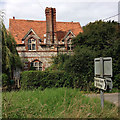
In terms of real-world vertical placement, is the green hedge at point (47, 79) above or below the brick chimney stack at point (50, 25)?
below

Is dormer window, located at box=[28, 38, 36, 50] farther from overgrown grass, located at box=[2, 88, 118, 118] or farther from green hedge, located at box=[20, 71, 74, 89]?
overgrown grass, located at box=[2, 88, 118, 118]

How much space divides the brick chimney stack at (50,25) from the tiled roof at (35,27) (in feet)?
4.56

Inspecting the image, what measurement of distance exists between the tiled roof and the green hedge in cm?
1173

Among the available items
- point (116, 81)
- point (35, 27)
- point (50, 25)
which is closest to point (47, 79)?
point (116, 81)

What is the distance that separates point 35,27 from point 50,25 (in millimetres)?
3744

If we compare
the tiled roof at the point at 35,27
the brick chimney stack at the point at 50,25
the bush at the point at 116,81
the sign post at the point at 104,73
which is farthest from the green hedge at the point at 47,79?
the tiled roof at the point at 35,27

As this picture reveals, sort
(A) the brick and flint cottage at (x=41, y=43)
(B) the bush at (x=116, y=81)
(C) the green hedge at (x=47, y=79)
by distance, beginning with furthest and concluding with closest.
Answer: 1. (A) the brick and flint cottage at (x=41, y=43)
2. (B) the bush at (x=116, y=81)
3. (C) the green hedge at (x=47, y=79)

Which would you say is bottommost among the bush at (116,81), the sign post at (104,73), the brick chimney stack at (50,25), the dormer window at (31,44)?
the bush at (116,81)

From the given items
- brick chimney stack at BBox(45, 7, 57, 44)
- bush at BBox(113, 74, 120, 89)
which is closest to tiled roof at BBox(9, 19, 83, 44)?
brick chimney stack at BBox(45, 7, 57, 44)

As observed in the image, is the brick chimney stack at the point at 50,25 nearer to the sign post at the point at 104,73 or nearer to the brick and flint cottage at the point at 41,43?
the brick and flint cottage at the point at 41,43

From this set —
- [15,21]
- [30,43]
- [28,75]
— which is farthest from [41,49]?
[28,75]

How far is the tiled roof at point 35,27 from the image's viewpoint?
27.8 metres

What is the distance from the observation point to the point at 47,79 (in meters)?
16.0

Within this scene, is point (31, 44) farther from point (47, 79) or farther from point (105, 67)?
point (105, 67)
